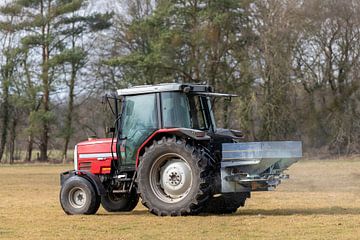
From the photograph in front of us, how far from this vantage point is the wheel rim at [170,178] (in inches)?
512

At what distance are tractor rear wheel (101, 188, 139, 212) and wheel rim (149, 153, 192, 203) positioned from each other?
1450mm

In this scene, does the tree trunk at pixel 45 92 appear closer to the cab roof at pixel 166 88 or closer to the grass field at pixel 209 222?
the grass field at pixel 209 222

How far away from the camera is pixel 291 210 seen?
14422 mm

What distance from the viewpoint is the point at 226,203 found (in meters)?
14.1

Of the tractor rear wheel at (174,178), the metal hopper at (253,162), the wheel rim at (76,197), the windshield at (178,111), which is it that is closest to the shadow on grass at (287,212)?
the wheel rim at (76,197)

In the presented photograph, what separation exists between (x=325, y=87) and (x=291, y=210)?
116ft

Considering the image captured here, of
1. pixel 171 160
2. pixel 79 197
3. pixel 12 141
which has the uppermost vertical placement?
pixel 12 141

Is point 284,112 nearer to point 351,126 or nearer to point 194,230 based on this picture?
point 351,126

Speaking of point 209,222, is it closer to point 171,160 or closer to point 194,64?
point 171,160

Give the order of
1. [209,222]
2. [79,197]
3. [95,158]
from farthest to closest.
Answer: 1. [95,158]
2. [79,197]
3. [209,222]

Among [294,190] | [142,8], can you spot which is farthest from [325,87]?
[294,190]

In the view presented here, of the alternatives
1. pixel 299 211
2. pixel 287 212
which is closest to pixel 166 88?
pixel 287 212

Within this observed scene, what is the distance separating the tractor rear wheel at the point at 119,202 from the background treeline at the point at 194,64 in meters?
31.3

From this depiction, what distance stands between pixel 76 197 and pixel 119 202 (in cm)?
101
